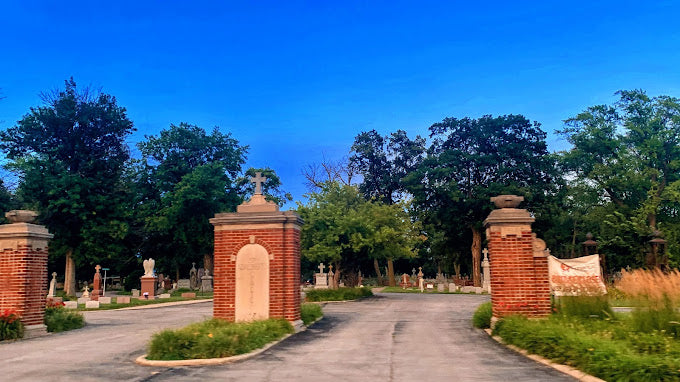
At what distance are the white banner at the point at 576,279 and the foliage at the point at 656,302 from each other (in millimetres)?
1263

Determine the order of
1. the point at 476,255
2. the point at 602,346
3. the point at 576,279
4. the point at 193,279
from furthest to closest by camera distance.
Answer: the point at 193,279 < the point at 476,255 < the point at 576,279 < the point at 602,346

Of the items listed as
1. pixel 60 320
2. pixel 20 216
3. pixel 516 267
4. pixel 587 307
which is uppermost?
pixel 20 216

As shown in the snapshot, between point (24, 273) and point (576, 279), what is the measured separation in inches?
562

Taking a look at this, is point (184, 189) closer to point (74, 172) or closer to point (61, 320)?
point (74, 172)

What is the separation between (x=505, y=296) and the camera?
12.3 meters

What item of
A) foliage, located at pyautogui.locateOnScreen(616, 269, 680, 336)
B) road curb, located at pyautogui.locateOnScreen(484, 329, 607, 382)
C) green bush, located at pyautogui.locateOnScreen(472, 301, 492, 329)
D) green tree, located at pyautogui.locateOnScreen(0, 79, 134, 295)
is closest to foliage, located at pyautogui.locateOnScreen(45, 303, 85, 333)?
green bush, located at pyautogui.locateOnScreen(472, 301, 492, 329)

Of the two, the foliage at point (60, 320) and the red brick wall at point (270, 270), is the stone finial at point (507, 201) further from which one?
the foliage at point (60, 320)

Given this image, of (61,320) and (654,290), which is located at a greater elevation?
(654,290)

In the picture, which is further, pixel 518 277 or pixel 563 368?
pixel 518 277

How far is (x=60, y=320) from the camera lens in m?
15.5

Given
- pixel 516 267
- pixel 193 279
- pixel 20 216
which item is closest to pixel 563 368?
pixel 516 267

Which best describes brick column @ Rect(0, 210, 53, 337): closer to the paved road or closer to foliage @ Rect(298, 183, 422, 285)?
the paved road

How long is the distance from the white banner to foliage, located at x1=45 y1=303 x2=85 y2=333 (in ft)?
45.9

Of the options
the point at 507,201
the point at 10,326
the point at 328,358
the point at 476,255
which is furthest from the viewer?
the point at 476,255
